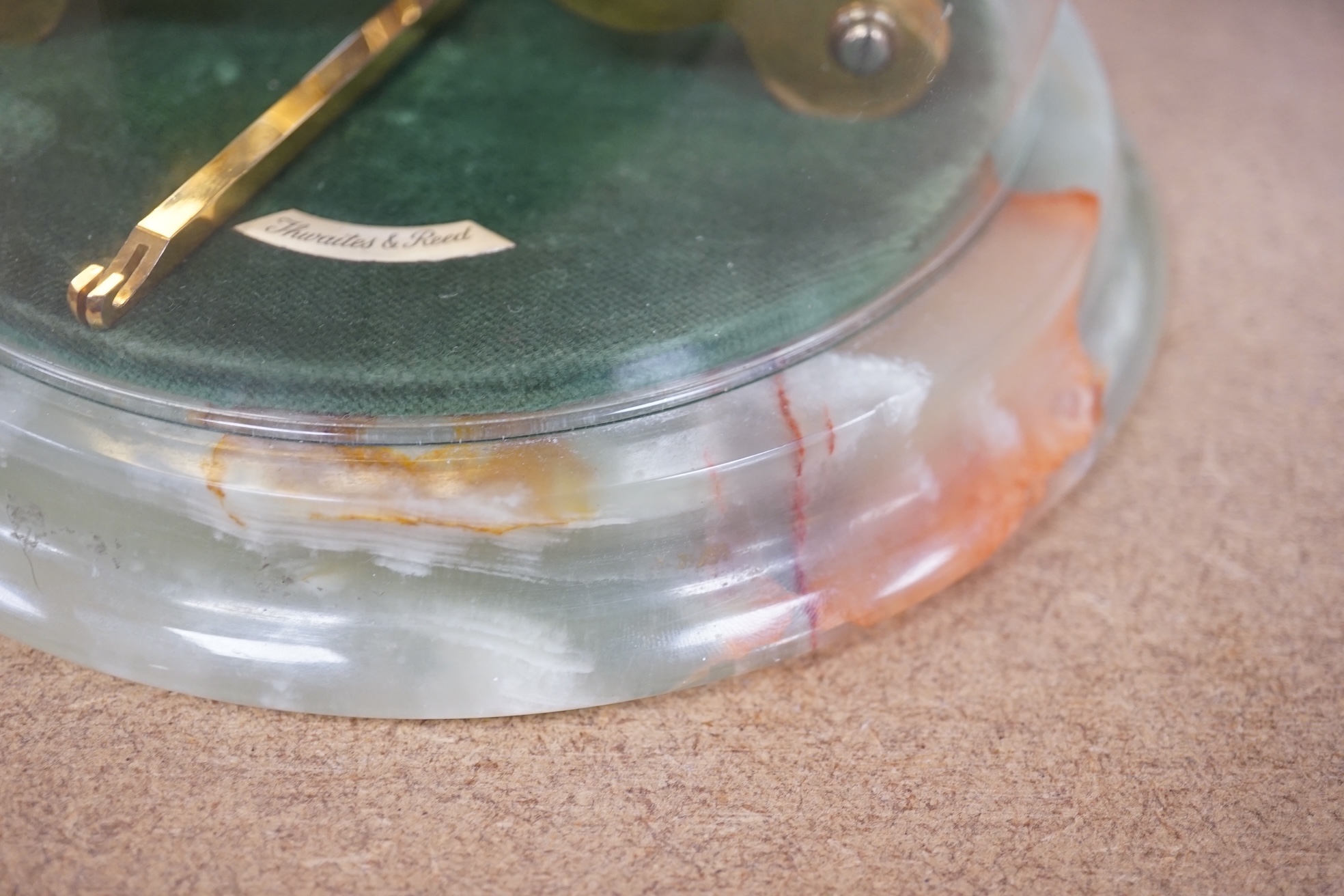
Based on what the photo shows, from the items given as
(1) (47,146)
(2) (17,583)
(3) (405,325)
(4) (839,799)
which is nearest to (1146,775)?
(4) (839,799)

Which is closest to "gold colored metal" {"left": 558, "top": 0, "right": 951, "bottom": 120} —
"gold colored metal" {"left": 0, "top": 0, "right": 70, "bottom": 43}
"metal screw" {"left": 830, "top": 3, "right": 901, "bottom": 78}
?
"metal screw" {"left": 830, "top": 3, "right": 901, "bottom": 78}

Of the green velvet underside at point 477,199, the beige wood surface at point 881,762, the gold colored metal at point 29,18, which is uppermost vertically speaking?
the gold colored metal at point 29,18

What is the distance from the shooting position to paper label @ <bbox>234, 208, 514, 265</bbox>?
25.9 inches

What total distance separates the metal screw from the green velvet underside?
0.13 feet

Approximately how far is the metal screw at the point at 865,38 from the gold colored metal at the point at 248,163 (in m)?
0.28

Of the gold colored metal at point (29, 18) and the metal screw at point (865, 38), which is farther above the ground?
the gold colored metal at point (29, 18)

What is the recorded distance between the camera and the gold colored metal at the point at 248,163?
24.2 inches

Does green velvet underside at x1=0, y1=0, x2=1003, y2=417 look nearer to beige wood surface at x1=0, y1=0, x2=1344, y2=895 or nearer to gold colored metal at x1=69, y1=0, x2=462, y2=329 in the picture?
gold colored metal at x1=69, y1=0, x2=462, y2=329

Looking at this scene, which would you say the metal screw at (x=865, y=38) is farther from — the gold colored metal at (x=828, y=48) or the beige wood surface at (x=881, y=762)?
the beige wood surface at (x=881, y=762)

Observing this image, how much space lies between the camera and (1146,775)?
0.62 meters

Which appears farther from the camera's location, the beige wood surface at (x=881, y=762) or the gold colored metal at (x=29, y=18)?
the gold colored metal at (x=29, y=18)

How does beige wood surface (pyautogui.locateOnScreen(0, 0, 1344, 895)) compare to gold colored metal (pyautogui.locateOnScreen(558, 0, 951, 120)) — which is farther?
gold colored metal (pyautogui.locateOnScreen(558, 0, 951, 120))

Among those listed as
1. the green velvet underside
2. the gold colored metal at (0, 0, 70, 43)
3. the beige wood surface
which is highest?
the gold colored metal at (0, 0, 70, 43)

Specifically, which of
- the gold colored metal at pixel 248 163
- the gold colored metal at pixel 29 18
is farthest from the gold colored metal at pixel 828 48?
the gold colored metal at pixel 29 18
